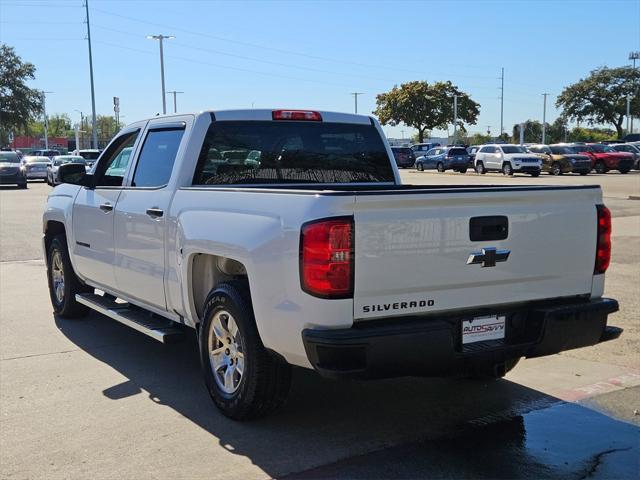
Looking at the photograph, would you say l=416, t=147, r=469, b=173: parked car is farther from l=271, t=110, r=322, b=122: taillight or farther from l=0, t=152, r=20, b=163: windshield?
l=271, t=110, r=322, b=122: taillight

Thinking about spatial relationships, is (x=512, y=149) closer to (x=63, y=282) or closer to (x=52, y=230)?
(x=52, y=230)

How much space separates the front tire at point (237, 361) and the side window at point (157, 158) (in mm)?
1326

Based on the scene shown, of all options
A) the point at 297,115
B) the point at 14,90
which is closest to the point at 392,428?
the point at 297,115

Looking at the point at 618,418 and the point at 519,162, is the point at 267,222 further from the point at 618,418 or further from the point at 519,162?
the point at 519,162

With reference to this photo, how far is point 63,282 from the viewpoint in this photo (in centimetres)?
727

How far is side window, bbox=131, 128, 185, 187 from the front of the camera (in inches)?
211

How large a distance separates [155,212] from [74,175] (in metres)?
2.05

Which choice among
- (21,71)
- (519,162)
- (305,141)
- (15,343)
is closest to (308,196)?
(305,141)

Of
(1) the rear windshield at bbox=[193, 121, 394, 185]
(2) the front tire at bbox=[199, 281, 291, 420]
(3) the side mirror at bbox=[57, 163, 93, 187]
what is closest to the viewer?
(2) the front tire at bbox=[199, 281, 291, 420]

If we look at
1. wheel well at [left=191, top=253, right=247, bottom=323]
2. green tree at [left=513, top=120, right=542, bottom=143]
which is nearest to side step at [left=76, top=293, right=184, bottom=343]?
wheel well at [left=191, top=253, right=247, bottom=323]

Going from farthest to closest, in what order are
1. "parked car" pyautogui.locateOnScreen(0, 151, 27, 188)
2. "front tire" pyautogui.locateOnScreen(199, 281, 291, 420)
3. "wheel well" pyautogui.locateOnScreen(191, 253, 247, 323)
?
"parked car" pyautogui.locateOnScreen(0, 151, 27, 188) → "wheel well" pyautogui.locateOnScreen(191, 253, 247, 323) → "front tire" pyautogui.locateOnScreen(199, 281, 291, 420)

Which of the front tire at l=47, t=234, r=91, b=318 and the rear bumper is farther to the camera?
the front tire at l=47, t=234, r=91, b=318

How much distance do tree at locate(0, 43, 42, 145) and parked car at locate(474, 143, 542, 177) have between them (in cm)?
4827

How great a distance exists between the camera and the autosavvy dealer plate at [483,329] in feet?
13.1
